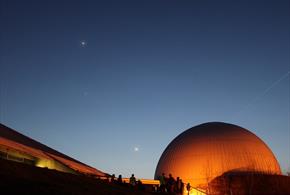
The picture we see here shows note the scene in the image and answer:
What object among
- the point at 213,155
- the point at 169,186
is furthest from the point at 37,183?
the point at 213,155

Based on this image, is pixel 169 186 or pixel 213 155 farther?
pixel 213 155

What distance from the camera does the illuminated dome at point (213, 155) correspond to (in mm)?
43906

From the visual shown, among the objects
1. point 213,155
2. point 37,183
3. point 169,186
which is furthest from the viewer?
point 213,155

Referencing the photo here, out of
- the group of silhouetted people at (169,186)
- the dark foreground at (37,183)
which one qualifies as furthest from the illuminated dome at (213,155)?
the dark foreground at (37,183)

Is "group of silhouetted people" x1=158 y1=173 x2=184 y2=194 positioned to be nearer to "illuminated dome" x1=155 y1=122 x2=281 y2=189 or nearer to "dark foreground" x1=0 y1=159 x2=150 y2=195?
"dark foreground" x1=0 y1=159 x2=150 y2=195

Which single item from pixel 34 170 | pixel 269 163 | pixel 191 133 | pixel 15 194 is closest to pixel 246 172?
pixel 269 163

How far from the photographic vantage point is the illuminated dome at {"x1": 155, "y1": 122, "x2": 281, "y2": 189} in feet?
144

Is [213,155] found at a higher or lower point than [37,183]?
higher

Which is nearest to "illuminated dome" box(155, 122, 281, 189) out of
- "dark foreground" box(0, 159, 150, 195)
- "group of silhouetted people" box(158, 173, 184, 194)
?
"group of silhouetted people" box(158, 173, 184, 194)

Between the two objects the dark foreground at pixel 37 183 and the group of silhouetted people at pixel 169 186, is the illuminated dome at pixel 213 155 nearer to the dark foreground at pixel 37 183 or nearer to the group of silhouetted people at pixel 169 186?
the group of silhouetted people at pixel 169 186

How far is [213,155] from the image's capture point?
147 ft

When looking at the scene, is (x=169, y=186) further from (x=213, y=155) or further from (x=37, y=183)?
(x=213, y=155)

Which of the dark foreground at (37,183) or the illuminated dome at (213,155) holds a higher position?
the illuminated dome at (213,155)

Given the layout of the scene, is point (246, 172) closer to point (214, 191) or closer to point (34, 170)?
point (214, 191)
